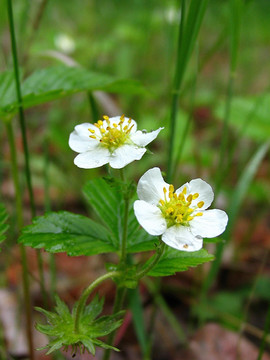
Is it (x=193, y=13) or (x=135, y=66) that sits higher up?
(x=193, y=13)

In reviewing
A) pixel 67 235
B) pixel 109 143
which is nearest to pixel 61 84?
pixel 109 143

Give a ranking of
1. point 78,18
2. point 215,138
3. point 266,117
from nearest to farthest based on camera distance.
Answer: point 266,117
point 215,138
point 78,18

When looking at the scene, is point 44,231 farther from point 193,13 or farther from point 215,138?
point 215,138

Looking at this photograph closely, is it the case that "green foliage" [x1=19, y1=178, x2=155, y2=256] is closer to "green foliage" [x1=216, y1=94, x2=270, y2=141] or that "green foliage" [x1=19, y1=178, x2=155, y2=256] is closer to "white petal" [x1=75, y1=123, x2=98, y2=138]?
"white petal" [x1=75, y1=123, x2=98, y2=138]

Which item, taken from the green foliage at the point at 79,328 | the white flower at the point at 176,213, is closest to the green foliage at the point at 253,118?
the white flower at the point at 176,213

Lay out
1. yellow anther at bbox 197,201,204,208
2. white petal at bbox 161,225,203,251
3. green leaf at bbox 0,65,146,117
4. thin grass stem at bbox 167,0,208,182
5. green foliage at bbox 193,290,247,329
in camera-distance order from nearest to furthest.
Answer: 1. white petal at bbox 161,225,203,251
2. yellow anther at bbox 197,201,204,208
3. thin grass stem at bbox 167,0,208,182
4. green leaf at bbox 0,65,146,117
5. green foliage at bbox 193,290,247,329

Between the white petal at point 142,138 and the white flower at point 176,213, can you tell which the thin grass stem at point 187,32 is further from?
the white flower at point 176,213

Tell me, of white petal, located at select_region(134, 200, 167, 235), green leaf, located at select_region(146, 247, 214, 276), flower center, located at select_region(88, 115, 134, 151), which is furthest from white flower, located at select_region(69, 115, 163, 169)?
green leaf, located at select_region(146, 247, 214, 276)

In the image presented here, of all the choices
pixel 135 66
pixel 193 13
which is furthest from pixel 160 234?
pixel 135 66
